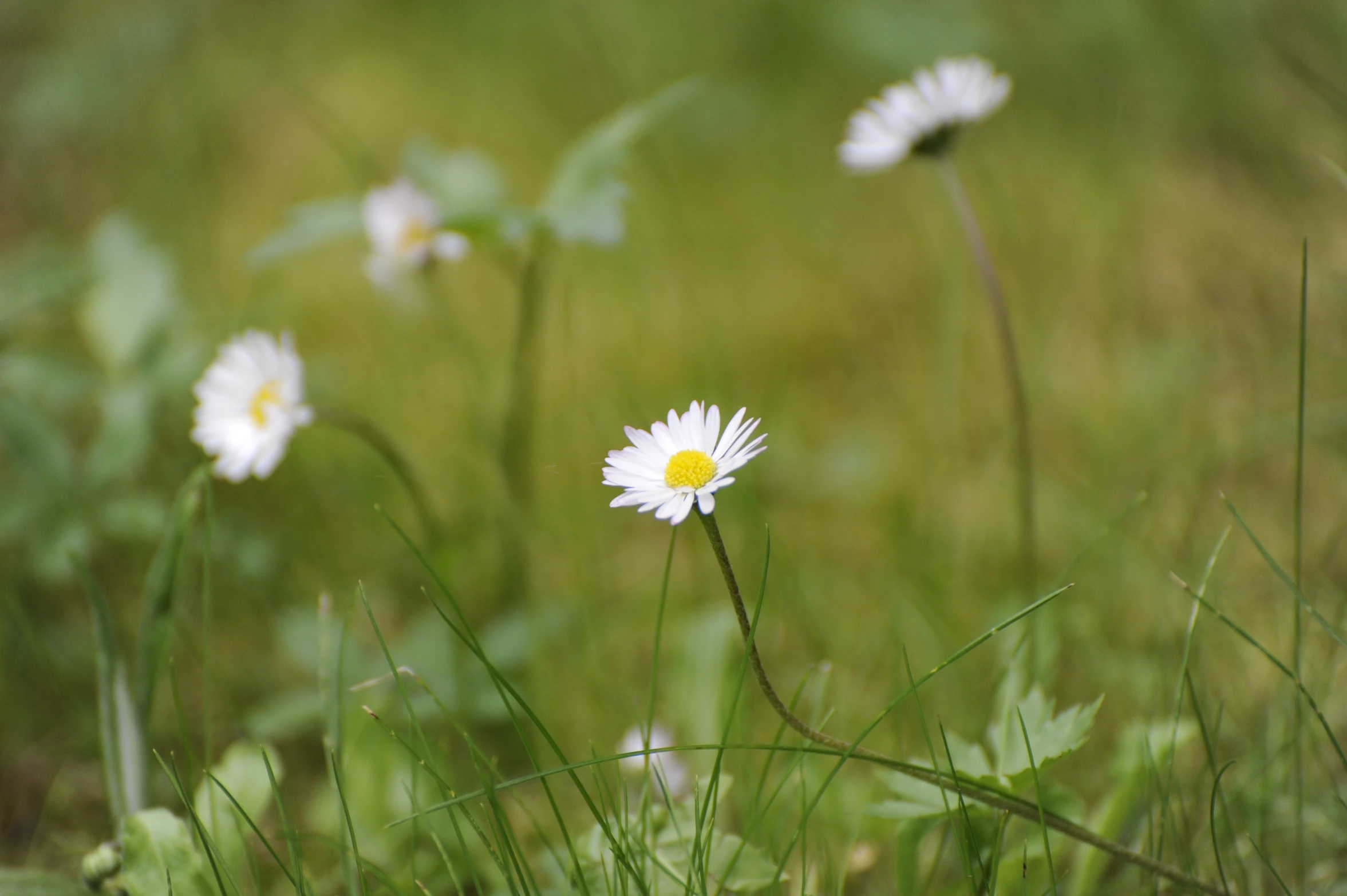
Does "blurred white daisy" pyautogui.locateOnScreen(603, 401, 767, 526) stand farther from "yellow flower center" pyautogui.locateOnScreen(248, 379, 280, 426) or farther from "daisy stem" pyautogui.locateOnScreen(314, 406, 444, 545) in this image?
"yellow flower center" pyautogui.locateOnScreen(248, 379, 280, 426)

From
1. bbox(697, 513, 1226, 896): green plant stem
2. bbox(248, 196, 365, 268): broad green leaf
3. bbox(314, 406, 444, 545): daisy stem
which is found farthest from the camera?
bbox(248, 196, 365, 268): broad green leaf

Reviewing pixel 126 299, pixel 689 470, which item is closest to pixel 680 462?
pixel 689 470

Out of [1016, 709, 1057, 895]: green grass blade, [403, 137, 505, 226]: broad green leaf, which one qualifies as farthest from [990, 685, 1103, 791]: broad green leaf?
[403, 137, 505, 226]: broad green leaf

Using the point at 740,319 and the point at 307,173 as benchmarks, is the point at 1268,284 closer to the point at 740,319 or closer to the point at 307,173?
the point at 740,319

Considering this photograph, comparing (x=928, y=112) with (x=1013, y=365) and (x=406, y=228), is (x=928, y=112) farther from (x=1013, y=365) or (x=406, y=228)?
(x=406, y=228)

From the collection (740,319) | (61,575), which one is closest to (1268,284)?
(740,319)
